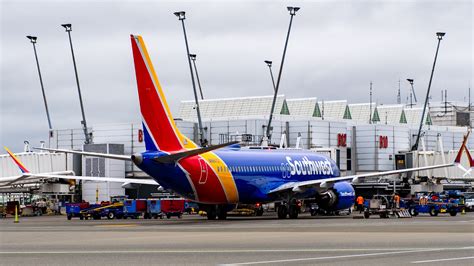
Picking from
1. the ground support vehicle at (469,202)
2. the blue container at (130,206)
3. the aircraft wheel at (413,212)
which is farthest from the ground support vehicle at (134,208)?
the ground support vehicle at (469,202)

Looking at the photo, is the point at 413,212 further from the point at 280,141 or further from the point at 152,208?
the point at 280,141

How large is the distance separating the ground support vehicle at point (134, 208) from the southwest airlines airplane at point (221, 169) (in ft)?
18.6

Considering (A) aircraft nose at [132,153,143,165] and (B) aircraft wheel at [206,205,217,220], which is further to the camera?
(B) aircraft wheel at [206,205,217,220]

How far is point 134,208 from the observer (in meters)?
69.1

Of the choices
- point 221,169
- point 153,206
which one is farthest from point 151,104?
point 153,206

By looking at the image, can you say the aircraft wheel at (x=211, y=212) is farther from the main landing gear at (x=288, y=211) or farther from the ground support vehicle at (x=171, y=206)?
the ground support vehicle at (x=171, y=206)

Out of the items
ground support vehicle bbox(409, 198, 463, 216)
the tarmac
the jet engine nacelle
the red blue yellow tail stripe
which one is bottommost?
ground support vehicle bbox(409, 198, 463, 216)

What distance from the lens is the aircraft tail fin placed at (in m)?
51.8

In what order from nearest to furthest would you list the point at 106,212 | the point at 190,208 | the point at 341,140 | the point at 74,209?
the point at 106,212
the point at 74,209
the point at 190,208
the point at 341,140

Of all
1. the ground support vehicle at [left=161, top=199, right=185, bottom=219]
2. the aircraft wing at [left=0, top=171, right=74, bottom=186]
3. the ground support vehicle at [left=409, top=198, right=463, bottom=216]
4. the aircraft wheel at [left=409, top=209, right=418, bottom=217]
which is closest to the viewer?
the ground support vehicle at [left=409, top=198, right=463, bottom=216]

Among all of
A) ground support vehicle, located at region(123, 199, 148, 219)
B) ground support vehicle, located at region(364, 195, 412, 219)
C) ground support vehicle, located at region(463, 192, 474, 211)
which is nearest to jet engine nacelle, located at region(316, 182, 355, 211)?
ground support vehicle, located at region(364, 195, 412, 219)

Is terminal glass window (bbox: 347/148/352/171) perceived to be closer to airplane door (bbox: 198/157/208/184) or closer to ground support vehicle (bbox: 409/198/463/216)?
ground support vehicle (bbox: 409/198/463/216)

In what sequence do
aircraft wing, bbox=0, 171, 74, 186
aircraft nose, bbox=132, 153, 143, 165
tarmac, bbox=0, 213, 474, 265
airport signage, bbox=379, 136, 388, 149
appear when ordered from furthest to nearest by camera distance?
airport signage, bbox=379, 136, 388, 149 → aircraft wing, bbox=0, 171, 74, 186 → aircraft nose, bbox=132, 153, 143, 165 → tarmac, bbox=0, 213, 474, 265

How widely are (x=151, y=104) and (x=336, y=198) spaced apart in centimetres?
1951
